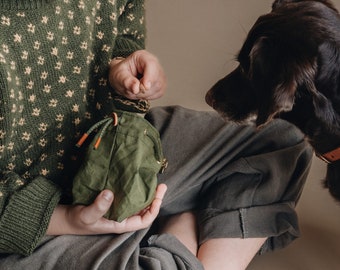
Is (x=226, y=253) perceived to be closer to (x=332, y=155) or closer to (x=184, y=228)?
(x=184, y=228)

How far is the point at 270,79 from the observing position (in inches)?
30.0

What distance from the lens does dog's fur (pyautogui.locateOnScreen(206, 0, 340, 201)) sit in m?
0.71

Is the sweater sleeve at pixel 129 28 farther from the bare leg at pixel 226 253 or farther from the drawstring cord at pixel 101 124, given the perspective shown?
the bare leg at pixel 226 253

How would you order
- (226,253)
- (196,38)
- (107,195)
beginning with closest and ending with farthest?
(107,195)
(226,253)
(196,38)

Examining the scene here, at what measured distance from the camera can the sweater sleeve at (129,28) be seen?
81 centimetres

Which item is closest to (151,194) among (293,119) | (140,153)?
(140,153)

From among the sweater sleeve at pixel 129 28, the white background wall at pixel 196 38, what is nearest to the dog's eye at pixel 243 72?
the sweater sleeve at pixel 129 28

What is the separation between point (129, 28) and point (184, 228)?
0.35 metres

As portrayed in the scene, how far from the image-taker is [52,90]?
2.28ft

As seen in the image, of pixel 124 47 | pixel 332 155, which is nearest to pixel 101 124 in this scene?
pixel 124 47

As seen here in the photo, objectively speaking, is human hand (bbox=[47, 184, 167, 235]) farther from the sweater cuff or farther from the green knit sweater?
the sweater cuff

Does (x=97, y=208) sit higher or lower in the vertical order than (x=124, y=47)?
lower

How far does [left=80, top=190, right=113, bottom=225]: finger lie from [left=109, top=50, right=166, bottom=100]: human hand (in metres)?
0.14

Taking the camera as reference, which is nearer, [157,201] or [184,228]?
[157,201]
